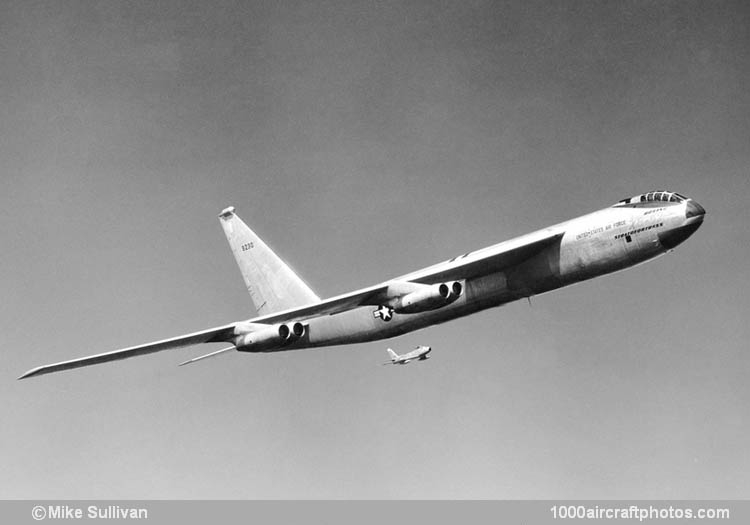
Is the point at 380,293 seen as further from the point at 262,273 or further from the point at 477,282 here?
the point at 262,273

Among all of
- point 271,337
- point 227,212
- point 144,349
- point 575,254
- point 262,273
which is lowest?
point 271,337

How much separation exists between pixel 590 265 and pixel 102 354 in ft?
42.6

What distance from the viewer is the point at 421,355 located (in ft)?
86.4

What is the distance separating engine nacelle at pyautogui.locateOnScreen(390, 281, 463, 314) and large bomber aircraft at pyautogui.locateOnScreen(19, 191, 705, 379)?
0.08 ft

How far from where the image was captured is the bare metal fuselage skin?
63.5 feet

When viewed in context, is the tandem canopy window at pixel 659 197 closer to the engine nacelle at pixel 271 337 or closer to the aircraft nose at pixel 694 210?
the aircraft nose at pixel 694 210

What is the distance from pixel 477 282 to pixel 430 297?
1.85m

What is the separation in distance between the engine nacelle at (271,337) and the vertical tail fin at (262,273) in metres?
5.11

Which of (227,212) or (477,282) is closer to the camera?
(477,282)

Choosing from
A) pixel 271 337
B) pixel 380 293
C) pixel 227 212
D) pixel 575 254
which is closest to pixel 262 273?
pixel 227 212

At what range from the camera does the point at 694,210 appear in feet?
62.3

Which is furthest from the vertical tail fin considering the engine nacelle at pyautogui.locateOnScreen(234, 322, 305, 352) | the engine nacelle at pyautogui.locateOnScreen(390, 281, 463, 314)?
the engine nacelle at pyautogui.locateOnScreen(390, 281, 463, 314)

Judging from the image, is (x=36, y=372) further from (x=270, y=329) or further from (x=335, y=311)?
(x=335, y=311)

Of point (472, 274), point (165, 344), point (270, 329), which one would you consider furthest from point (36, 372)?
point (472, 274)
